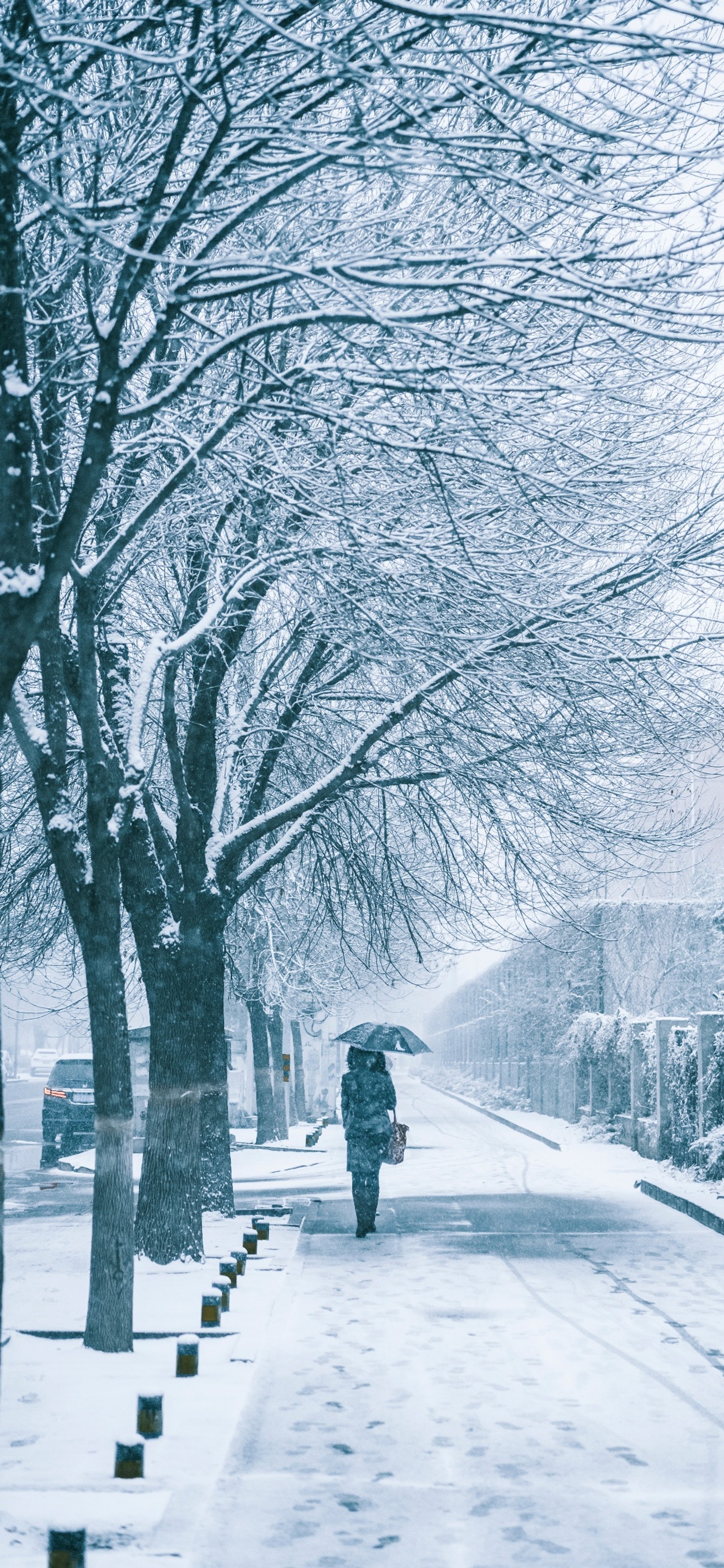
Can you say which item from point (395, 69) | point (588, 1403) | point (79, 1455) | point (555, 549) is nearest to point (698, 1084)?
point (555, 549)

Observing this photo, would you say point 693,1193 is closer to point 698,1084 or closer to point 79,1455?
point 698,1084

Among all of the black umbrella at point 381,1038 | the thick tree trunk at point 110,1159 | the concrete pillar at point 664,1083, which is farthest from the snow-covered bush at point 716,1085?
the thick tree trunk at point 110,1159

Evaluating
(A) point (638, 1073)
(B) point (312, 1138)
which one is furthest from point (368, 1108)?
(B) point (312, 1138)

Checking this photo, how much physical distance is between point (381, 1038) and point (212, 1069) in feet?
5.42

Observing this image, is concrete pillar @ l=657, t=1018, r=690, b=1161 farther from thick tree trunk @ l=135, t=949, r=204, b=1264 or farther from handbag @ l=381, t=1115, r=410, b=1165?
thick tree trunk @ l=135, t=949, r=204, b=1264

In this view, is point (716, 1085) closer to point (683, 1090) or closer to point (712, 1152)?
point (712, 1152)

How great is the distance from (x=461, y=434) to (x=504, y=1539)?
5.12 metres

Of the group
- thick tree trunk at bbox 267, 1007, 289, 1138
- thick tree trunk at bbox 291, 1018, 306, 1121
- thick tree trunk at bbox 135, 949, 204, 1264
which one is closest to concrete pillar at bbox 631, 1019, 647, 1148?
thick tree trunk at bbox 267, 1007, 289, 1138

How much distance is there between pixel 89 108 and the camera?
16.9 feet

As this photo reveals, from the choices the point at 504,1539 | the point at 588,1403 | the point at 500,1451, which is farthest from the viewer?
the point at 588,1403

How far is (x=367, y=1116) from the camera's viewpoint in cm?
1428

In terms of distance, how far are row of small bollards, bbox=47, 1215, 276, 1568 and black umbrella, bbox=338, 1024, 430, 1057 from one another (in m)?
3.11

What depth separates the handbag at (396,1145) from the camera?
1430cm

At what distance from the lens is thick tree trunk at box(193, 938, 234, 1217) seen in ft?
41.5
